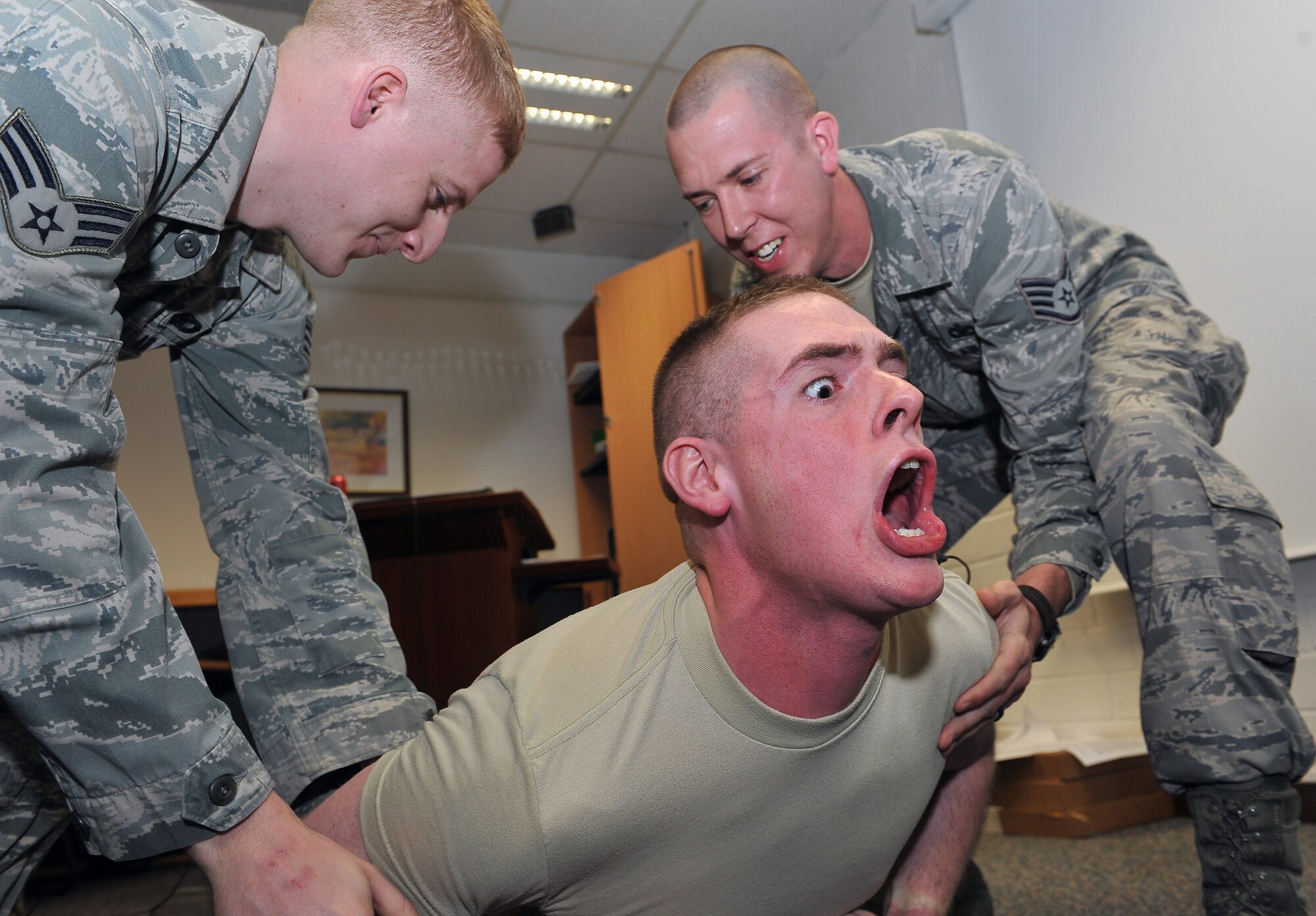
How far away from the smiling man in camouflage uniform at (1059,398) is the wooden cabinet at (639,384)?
88.7 inches

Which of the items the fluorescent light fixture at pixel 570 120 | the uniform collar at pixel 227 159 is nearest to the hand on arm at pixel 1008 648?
the uniform collar at pixel 227 159

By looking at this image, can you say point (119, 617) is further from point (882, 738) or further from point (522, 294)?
point (522, 294)

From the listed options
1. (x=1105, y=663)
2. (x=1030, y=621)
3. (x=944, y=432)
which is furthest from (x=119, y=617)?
(x=1105, y=663)

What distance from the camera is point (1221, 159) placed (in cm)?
233

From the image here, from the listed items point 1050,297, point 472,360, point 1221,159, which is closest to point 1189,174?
point 1221,159

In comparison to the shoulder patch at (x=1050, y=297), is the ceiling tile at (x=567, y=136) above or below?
above

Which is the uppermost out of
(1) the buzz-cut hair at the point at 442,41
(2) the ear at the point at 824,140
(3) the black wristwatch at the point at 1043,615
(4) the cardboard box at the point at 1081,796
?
(2) the ear at the point at 824,140

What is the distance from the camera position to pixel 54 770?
2.76 ft

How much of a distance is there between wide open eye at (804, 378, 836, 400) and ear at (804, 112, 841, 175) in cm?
93

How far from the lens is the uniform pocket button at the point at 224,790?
2.67ft

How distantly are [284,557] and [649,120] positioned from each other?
3.46m

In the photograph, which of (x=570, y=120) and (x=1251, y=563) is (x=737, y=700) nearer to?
(x=1251, y=563)

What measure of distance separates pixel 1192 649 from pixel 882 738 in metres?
0.52

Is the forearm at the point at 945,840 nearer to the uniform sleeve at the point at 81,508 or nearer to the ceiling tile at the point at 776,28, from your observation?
the uniform sleeve at the point at 81,508
